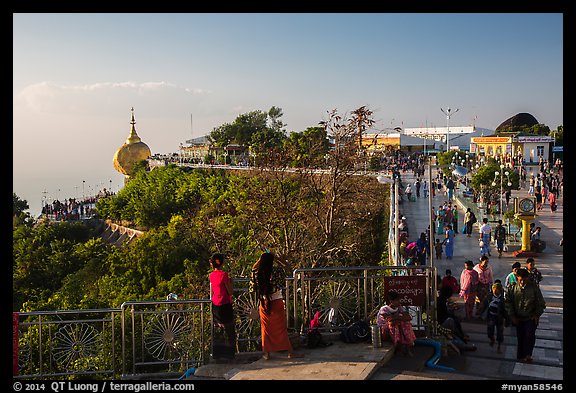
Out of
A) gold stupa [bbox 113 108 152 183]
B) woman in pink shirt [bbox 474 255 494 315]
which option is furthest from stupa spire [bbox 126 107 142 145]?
woman in pink shirt [bbox 474 255 494 315]

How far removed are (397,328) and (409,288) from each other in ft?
2.08

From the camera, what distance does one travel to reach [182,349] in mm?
6891

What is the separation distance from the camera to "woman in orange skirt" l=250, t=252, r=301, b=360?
255 inches

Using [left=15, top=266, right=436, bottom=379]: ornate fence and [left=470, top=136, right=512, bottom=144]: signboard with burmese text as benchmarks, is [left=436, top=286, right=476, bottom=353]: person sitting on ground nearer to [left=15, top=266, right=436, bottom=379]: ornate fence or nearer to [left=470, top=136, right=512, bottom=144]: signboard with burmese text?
[left=15, top=266, right=436, bottom=379]: ornate fence

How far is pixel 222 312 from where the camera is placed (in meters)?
6.53

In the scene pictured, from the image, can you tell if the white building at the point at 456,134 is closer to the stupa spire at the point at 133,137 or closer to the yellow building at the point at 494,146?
the yellow building at the point at 494,146

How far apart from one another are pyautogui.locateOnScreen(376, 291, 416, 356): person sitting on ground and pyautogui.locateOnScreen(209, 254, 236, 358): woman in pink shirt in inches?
67.9

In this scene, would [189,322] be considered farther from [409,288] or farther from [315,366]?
[409,288]

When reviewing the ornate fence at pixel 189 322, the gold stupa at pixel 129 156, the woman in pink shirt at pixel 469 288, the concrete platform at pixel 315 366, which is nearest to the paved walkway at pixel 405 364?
the concrete platform at pixel 315 366

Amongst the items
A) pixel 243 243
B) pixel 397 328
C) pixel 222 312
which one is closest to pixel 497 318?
pixel 397 328
